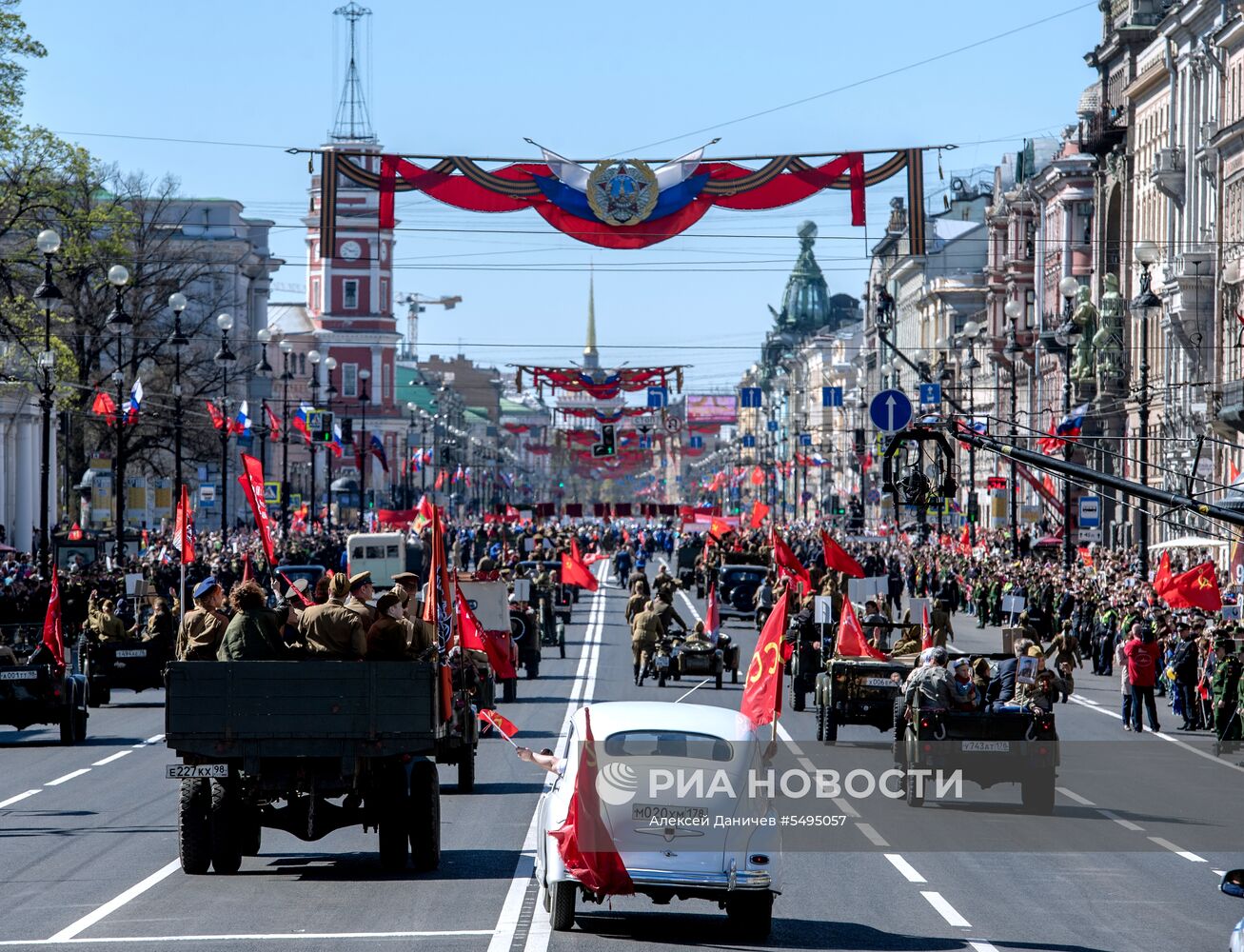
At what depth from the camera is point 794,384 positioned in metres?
200

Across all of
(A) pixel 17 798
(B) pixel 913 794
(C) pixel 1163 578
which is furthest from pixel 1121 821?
(C) pixel 1163 578

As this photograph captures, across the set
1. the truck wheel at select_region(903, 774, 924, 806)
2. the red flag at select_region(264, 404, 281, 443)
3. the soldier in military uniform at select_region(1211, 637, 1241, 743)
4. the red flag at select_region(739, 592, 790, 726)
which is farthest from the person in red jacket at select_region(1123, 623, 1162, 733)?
the red flag at select_region(264, 404, 281, 443)

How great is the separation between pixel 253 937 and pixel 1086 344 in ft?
215

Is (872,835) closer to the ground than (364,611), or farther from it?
closer to the ground

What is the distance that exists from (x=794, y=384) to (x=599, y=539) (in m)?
103

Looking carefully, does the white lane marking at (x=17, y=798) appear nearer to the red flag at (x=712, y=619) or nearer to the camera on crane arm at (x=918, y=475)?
the camera on crane arm at (x=918, y=475)

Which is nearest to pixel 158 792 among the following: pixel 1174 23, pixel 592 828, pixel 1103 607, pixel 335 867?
pixel 335 867

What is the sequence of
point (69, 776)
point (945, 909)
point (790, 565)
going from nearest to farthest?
point (945, 909) → point (69, 776) → point (790, 565)

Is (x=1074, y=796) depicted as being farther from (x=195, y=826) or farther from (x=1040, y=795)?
(x=195, y=826)

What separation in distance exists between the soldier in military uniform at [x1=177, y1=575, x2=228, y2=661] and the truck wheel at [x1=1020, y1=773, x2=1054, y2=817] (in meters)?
7.84

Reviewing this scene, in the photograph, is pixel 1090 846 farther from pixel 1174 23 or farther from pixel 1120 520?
pixel 1120 520

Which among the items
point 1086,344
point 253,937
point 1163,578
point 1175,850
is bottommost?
point 1175,850

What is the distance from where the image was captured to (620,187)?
87.1 ft

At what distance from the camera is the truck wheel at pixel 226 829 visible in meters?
15.5
